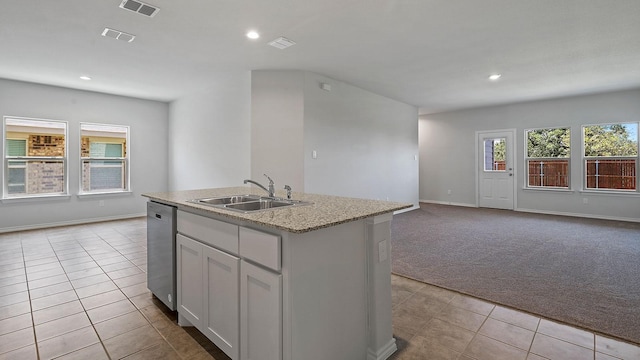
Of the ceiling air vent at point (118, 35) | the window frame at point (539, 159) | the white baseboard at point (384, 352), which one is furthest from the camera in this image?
the window frame at point (539, 159)

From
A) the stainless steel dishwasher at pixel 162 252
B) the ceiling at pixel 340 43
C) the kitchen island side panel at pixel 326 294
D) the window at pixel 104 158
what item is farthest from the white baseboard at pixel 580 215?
the window at pixel 104 158

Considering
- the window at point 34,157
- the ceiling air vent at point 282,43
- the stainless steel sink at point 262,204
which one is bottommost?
the stainless steel sink at point 262,204

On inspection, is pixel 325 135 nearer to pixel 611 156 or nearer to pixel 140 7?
pixel 140 7

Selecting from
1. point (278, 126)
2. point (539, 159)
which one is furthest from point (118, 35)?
point (539, 159)

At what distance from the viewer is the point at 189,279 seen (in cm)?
202

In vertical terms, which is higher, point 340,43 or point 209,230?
point 340,43

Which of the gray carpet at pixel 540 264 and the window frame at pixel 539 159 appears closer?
the gray carpet at pixel 540 264

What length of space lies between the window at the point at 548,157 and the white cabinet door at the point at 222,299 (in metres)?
7.60

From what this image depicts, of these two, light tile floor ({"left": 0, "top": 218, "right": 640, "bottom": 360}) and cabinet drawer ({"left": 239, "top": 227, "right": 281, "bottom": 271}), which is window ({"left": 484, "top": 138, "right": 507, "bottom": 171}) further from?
cabinet drawer ({"left": 239, "top": 227, "right": 281, "bottom": 271})

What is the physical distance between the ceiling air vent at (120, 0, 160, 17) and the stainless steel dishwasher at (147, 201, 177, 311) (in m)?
1.75

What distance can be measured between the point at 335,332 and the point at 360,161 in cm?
449

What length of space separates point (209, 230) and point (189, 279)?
0.46 metres

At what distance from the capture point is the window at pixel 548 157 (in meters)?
6.56

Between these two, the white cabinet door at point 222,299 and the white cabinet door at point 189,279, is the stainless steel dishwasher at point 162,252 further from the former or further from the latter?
the white cabinet door at point 222,299
